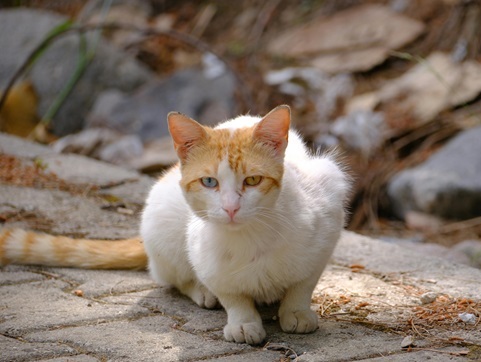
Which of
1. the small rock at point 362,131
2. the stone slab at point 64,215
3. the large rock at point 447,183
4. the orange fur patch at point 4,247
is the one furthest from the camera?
the small rock at point 362,131

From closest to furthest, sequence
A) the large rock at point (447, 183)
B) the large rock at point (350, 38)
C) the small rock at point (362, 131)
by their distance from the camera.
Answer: the large rock at point (447, 183) → the small rock at point (362, 131) → the large rock at point (350, 38)

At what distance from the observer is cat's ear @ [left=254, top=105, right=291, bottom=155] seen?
2.66 metres

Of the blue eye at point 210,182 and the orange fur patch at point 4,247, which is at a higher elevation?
the blue eye at point 210,182

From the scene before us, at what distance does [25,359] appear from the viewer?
8.07 feet

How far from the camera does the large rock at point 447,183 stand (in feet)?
19.6

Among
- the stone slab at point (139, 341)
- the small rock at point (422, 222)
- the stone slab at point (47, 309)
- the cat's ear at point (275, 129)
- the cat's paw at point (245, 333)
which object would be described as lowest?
the small rock at point (422, 222)

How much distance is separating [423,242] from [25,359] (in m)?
3.97

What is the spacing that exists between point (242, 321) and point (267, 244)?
0.32 m

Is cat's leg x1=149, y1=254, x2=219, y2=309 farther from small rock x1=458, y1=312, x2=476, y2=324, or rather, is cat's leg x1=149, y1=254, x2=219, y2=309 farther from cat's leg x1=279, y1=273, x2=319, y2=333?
small rock x1=458, y1=312, x2=476, y2=324

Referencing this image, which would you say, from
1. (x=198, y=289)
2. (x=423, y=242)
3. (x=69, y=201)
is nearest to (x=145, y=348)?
(x=198, y=289)

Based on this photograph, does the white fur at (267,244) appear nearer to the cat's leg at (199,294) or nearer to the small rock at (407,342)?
the cat's leg at (199,294)

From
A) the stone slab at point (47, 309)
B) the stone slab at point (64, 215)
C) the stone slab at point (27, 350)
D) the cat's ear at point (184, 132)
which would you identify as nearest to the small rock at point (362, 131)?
the stone slab at point (64, 215)

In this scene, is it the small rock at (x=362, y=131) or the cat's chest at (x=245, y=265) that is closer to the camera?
the cat's chest at (x=245, y=265)

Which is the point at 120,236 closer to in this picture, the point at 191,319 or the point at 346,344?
the point at 191,319
